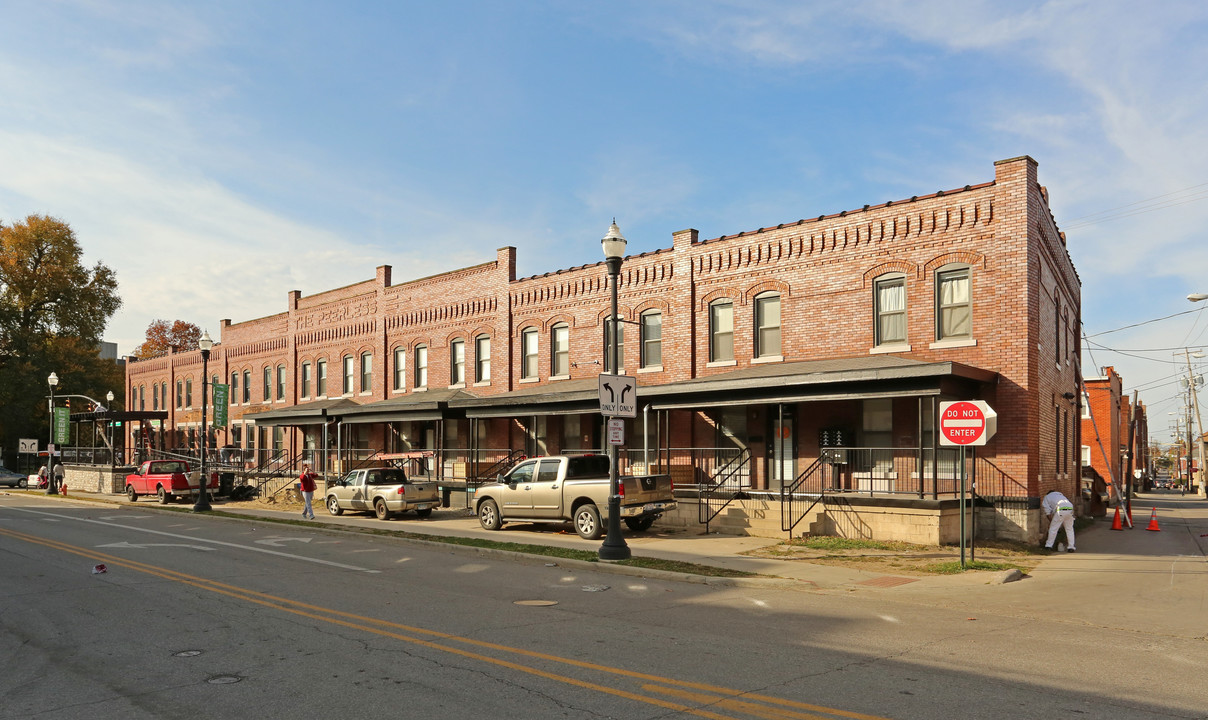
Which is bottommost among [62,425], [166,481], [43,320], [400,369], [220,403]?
[166,481]

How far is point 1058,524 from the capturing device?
59.8ft

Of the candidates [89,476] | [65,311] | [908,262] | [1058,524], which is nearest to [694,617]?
[1058,524]

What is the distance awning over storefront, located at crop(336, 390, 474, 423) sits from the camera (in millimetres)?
29969

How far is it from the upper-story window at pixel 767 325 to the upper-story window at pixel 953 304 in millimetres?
4422

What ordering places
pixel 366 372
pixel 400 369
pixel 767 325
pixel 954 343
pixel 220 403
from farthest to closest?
pixel 220 403 < pixel 366 372 < pixel 400 369 < pixel 767 325 < pixel 954 343

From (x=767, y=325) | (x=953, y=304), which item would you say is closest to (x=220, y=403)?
(x=767, y=325)

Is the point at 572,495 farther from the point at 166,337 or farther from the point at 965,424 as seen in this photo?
the point at 166,337

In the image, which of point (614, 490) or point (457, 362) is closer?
point (614, 490)

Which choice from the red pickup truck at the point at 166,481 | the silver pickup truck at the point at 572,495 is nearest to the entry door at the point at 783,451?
the silver pickup truck at the point at 572,495

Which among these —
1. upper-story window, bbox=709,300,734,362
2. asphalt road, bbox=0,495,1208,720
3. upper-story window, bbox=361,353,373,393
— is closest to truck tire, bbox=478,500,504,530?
asphalt road, bbox=0,495,1208,720

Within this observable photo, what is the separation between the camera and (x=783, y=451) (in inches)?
888

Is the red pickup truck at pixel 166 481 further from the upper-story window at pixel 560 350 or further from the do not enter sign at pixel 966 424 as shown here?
the do not enter sign at pixel 966 424

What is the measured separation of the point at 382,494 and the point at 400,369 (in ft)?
35.0

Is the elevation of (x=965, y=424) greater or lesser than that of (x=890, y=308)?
lesser
